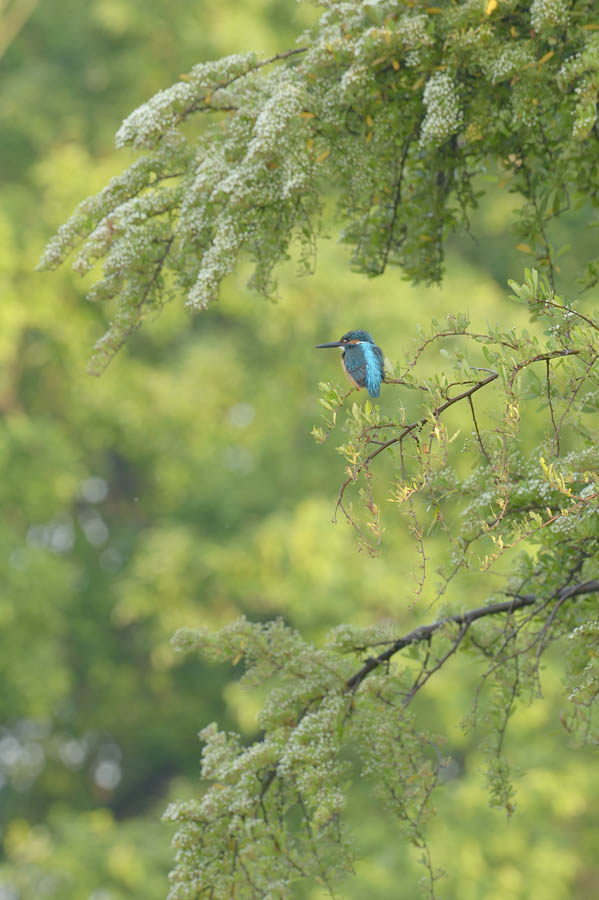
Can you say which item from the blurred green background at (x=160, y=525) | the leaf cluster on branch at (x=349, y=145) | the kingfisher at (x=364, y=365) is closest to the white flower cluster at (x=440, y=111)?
the leaf cluster on branch at (x=349, y=145)

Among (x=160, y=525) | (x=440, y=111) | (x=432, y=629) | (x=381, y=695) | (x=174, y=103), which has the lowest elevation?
(x=381, y=695)

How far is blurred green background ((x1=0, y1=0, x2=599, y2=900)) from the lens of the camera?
10.7 metres

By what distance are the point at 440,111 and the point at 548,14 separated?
38 cm

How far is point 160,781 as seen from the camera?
46.1 feet

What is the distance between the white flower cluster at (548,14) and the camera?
11.0 ft

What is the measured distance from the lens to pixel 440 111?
3496 mm

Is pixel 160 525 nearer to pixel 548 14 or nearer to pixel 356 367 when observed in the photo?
pixel 548 14

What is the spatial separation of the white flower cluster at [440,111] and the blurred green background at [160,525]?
655 centimetres

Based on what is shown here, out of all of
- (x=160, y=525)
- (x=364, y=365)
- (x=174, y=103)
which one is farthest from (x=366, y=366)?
(x=160, y=525)

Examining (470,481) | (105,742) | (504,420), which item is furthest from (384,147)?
(105,742)

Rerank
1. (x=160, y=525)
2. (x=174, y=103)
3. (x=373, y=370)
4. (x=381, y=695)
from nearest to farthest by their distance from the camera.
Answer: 1. (x=373, y=370)
2. (x=381, y=695)
3. (x=174, y=103)
4. (x=160, y=525)

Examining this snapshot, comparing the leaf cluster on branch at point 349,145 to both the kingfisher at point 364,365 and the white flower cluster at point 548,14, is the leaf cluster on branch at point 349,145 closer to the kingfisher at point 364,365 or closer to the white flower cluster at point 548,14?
the white flower cluster at point 548,14

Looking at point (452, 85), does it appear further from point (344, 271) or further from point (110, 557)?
point (110, 557)

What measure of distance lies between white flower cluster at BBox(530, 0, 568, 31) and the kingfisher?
108 cm
